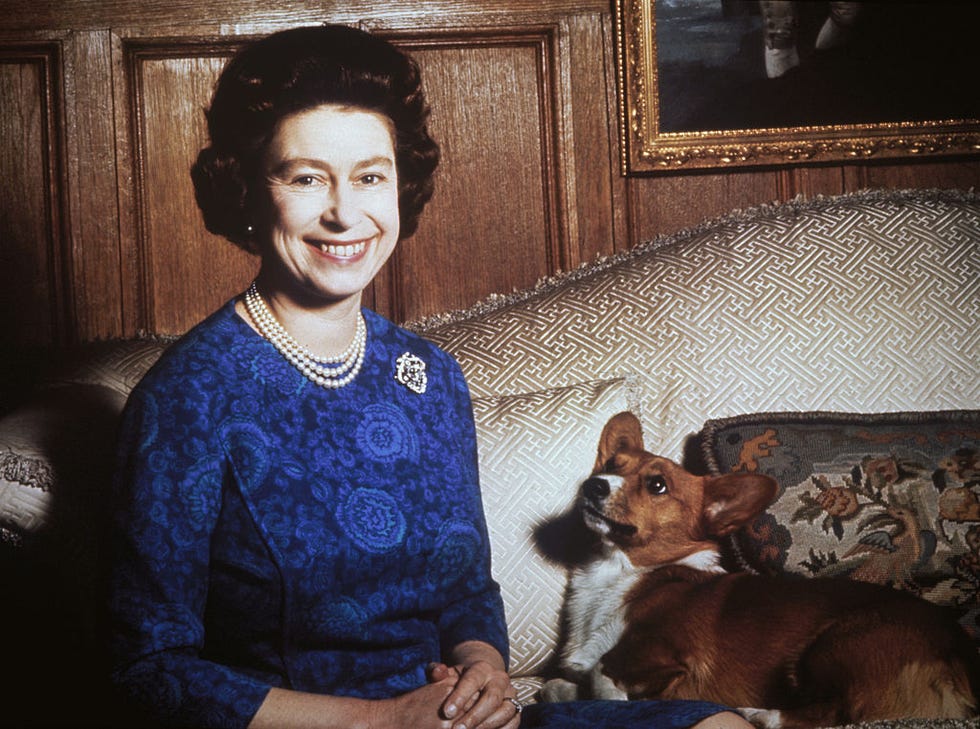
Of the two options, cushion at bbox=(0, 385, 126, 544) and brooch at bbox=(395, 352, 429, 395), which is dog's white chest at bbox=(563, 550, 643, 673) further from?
cushion at bbox=(0, 385, 126, 544)

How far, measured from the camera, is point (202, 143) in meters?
1.73

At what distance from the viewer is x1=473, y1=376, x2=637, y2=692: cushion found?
4.59 ft

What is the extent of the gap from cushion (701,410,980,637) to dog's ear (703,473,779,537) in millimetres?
39

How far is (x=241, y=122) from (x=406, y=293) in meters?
0.71

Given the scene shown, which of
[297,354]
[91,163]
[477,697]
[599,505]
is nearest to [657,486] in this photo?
[599,505]

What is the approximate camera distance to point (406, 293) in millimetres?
1848

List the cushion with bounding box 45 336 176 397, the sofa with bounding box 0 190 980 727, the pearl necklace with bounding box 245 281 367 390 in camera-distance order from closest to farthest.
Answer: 1. the pearl necklace with bounding box 245 281 367 390
2. the sofa with bounding box 0 190 980 727
3. the cushion with bounding box 45 336 176 397

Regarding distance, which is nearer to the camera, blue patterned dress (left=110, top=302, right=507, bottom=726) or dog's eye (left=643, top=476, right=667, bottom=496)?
blue patterned dress (left=110, top=302, right=507, bottom=726)

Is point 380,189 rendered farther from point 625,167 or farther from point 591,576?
point 625,167

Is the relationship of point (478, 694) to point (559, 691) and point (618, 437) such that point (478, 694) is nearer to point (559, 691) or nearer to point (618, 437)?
point (559, 691)

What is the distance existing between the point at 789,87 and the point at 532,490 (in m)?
0.98

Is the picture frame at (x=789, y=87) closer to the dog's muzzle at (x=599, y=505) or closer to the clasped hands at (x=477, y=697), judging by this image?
the dog's muzzle at (x=599, y=505)

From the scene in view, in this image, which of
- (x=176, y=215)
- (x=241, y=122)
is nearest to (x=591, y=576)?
(x=241, y=122)

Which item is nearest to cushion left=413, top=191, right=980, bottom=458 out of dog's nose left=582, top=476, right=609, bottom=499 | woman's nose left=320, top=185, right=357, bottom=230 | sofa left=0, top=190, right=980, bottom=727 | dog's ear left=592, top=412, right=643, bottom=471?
sofa left=0, top=190, right=980, bottom=727
